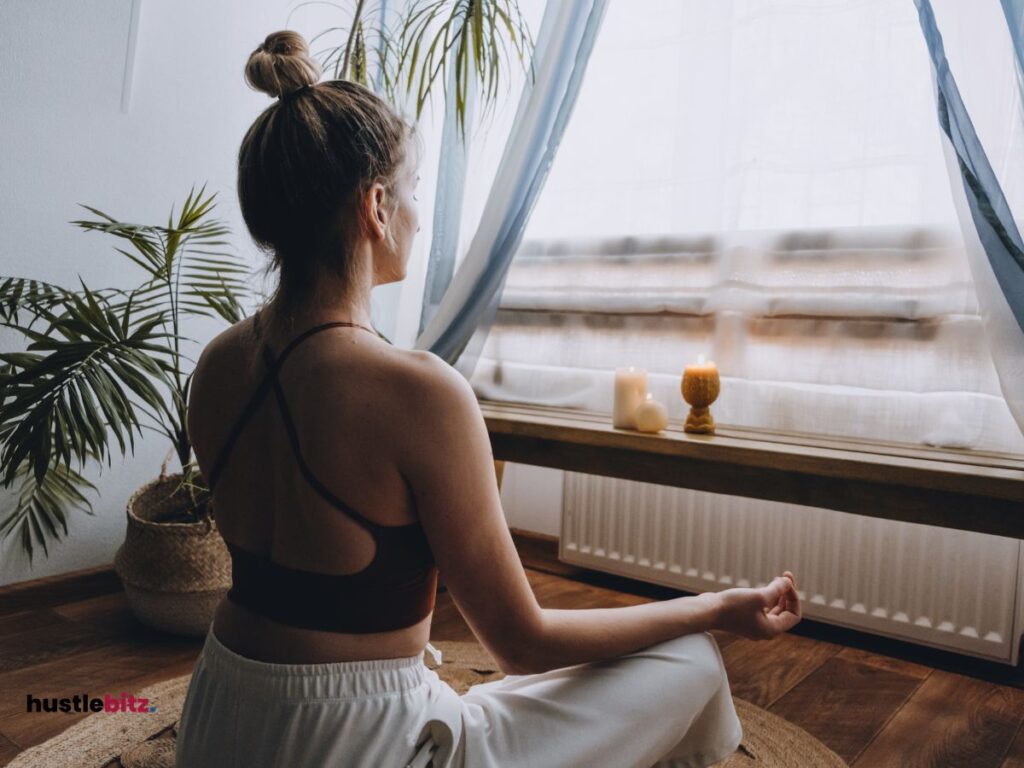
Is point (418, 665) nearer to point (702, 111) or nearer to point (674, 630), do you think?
point (674, 630)

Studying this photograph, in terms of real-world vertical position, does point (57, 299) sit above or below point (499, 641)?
above

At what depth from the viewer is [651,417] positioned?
73.3 inches

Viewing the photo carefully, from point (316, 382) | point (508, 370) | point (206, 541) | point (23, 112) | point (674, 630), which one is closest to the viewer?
point (316, 382)

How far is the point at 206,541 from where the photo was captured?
5.98 ft

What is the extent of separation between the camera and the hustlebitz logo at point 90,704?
5.03 ft

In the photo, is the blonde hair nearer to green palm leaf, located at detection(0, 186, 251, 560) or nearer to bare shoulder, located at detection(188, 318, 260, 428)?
bare shoulder, located at detection(188, 318, 260, 428)

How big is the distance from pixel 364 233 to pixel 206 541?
122cm

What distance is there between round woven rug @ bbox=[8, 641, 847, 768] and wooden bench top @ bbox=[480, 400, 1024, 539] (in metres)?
0.43

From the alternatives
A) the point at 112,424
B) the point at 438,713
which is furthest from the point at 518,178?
the point at 438,713

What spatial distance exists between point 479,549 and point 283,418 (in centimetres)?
22

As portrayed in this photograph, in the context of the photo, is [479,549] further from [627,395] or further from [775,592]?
[627,395]

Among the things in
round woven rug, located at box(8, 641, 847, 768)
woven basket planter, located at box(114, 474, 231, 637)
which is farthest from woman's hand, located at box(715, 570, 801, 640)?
woven basket planter, located at box(114, 474, 231, 637)

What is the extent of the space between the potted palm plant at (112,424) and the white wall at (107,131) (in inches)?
3.0

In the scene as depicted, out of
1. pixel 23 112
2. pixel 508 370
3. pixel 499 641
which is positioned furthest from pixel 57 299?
pixel 499 641
